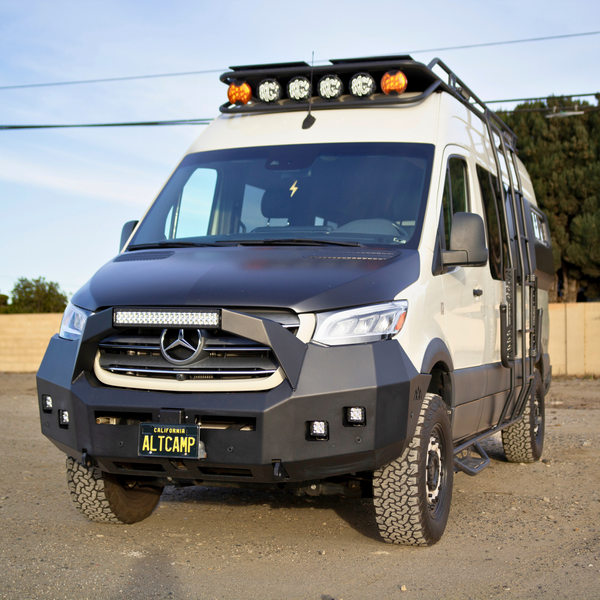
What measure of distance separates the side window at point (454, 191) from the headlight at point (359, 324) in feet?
3.52

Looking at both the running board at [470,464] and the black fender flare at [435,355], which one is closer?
the black fender flare at [435,355]

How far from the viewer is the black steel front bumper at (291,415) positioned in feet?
12.7

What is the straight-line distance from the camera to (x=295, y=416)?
3.86m

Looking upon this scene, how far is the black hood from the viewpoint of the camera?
3.98m

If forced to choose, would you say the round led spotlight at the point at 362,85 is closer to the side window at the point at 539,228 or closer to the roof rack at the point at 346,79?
the roof rack at the point at 346,79

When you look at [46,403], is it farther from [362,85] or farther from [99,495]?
[362,85]

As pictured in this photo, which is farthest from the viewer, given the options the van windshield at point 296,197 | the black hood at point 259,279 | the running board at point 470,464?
the running board at point 470,464

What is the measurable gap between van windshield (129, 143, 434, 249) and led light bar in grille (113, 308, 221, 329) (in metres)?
1.05

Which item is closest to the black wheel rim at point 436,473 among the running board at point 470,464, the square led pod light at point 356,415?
the running board at point 470,464

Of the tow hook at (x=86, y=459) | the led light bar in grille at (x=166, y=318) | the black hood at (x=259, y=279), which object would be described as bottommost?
the tow hook at (x=86, y=459)

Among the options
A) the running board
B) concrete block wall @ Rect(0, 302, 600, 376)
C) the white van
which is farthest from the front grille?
concrete block wall @ Rect(0, 302, 600, 376)

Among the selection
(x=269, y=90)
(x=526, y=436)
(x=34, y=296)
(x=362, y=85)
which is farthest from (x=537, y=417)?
(x=34, y=296)

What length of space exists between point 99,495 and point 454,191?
10.4ft

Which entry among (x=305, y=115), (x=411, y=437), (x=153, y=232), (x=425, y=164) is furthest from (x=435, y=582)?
(x=305, y=115)
